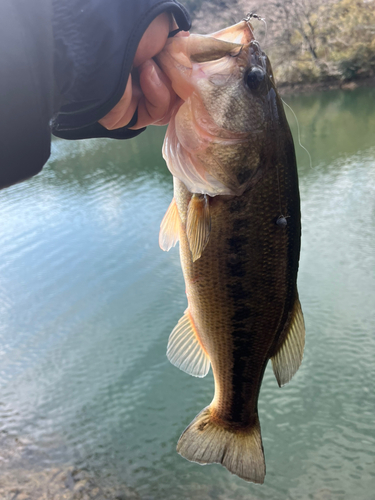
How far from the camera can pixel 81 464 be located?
4.02 metres

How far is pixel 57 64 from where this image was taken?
982mm


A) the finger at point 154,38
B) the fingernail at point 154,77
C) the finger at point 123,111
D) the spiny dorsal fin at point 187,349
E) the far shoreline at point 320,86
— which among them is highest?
the finger at point 154,38

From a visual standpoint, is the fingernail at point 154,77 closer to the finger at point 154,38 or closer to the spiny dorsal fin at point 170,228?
the finger at point 154,38

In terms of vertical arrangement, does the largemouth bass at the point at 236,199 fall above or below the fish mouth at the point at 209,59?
below

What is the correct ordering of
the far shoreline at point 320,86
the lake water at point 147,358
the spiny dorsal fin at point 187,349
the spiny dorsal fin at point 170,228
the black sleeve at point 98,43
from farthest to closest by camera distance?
the far shoreline at point 320,86
the lake water at point 147,358
the spiny dorsal fin at point 187,349
the spiny dorsal fin at point 170,228
the black sleeve at point 98,43

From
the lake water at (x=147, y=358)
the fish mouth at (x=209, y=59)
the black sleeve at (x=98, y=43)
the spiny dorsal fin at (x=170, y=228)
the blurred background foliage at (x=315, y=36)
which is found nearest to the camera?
the black sleeve at (x=98, y=43)

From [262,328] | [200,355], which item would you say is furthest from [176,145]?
[200,355]

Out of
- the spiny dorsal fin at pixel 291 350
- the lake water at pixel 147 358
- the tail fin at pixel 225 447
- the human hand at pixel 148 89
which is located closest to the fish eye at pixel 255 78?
the human hand at pixel 148 89

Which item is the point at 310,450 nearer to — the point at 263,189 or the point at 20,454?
the point at 20,454

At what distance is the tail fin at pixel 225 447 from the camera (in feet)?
Answer: 4.57

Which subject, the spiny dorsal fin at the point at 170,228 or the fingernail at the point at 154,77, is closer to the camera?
the fingernail at the point at 154,77

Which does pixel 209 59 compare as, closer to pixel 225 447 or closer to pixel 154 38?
pixel 154 38

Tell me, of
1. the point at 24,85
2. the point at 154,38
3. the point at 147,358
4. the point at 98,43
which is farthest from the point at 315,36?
the point at 24,85

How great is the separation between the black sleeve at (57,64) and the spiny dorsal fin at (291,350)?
2.98 feet
